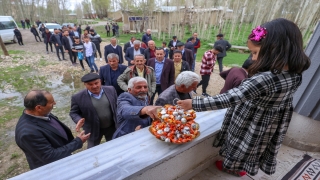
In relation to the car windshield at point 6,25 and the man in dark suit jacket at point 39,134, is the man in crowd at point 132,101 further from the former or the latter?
the car windshield at point 6,25

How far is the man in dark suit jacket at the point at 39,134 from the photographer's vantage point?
1.70m

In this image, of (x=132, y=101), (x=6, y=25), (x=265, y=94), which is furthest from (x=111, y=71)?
(x=6, y=25)

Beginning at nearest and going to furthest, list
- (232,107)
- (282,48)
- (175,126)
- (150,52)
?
(282,48) → (175,126) → (232,107) → (150,52)

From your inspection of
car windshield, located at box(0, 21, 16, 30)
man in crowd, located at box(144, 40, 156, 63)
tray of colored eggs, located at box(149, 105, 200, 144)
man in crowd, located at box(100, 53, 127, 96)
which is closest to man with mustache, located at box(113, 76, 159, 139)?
tray of colored eggs, located at box(149, 105, 200, 144)

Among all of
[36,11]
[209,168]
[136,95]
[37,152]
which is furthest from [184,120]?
[36,11]

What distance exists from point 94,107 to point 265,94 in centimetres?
224

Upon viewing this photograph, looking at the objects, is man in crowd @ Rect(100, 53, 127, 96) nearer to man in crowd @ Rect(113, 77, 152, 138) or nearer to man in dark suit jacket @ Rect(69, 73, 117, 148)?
man in dark suit jacket @ Rect(69, 73, 117, 148)

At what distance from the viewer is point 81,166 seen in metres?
1.32

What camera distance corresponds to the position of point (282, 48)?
1133mm

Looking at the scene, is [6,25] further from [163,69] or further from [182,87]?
[182,87]

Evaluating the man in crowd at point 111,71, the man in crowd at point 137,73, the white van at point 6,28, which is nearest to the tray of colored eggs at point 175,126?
the man in crowd at point 137,73

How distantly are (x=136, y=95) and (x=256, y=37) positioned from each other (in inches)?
54.6

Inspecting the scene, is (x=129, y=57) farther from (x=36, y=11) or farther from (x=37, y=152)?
(x=36, y=11)

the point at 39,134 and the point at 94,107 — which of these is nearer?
the point at 39,134
